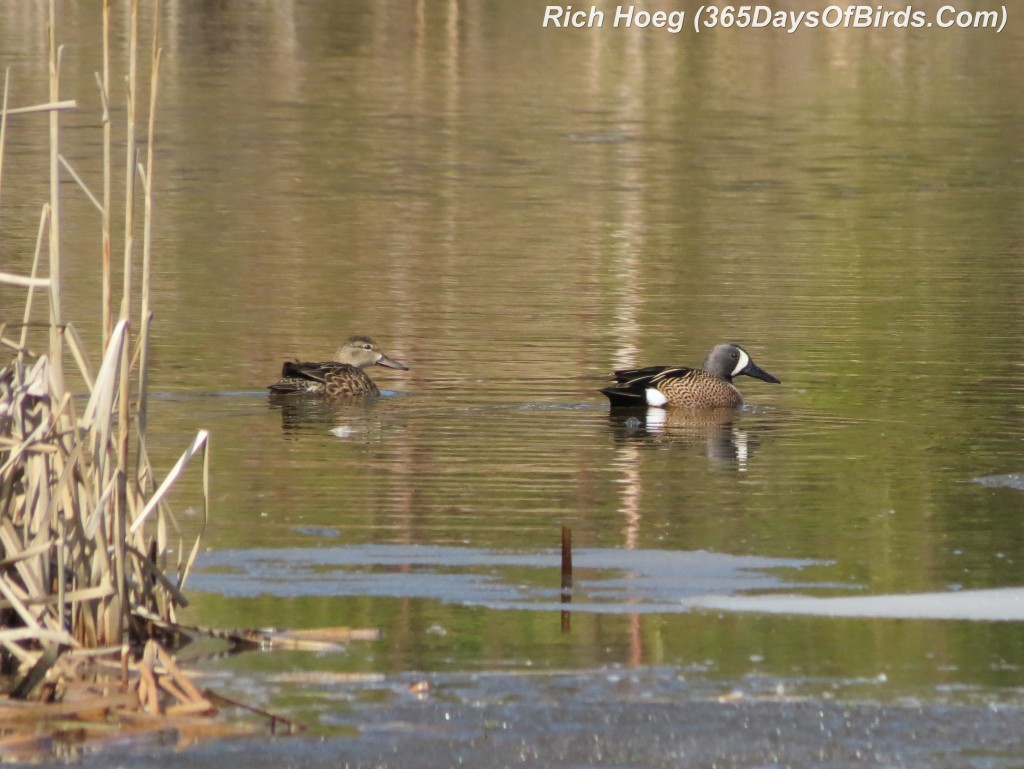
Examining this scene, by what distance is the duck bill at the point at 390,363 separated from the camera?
15367 millimetres

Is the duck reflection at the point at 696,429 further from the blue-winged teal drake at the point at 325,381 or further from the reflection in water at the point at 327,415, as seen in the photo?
the blue-winged teal drake at the point at 325,381

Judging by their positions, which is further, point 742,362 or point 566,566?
point 742,362

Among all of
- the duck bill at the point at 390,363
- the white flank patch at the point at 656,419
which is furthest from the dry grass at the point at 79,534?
the duck bill at the point at 390,363

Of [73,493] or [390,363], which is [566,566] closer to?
[73,493]

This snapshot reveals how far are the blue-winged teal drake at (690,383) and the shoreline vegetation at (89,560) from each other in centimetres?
634

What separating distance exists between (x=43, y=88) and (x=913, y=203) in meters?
15.5

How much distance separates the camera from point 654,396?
1435 cm

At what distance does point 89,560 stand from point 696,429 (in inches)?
268

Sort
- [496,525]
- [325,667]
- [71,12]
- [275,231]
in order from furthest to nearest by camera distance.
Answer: [71,12] → [275,231] → [496,525] → [325,667]

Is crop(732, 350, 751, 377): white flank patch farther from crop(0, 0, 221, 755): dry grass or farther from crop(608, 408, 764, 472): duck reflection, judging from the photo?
crop(0, 0, 221, 755): dry grass

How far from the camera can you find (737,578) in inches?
367

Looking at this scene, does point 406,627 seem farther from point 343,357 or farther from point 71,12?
point 71,12

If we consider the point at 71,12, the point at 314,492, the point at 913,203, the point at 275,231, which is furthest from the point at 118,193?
the point at 71,12

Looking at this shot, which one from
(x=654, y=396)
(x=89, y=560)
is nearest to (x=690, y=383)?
(x=654, y=396)
